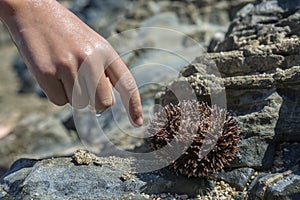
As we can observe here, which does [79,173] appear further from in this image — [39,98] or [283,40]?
[39,98]

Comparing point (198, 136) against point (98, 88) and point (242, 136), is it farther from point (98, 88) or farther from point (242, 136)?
point (98, 88)

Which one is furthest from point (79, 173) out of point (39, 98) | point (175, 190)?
point (39, 98)

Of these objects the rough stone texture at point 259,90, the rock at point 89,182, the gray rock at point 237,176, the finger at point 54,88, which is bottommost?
the rock at point 89,182

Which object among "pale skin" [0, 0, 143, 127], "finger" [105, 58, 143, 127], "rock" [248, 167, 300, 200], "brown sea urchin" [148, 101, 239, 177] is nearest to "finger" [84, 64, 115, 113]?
"pale skin" [0, 0, 143, 127]

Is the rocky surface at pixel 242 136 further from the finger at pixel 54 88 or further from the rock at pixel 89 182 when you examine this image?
the finger at pixel 54 88

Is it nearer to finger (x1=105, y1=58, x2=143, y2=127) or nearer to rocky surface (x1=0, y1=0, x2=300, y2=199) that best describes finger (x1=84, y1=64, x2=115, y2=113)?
finger (x1=105, y1=58, x2=143, y2=127)

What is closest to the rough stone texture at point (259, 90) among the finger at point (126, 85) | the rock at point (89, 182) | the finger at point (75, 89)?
the rock at point (89, 182)

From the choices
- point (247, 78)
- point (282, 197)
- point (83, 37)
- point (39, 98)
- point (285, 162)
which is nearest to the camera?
point (83, 37)
